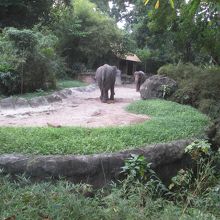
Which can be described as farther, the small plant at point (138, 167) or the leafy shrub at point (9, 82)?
the leafy shrub at point (9, 82)

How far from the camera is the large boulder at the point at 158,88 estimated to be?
1433cm

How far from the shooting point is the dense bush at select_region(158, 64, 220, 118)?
1222cm

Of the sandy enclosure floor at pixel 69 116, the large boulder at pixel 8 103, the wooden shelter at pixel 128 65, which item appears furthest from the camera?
the wooden shelter at pixel 128 65

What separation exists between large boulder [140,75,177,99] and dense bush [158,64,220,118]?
1.02 feet

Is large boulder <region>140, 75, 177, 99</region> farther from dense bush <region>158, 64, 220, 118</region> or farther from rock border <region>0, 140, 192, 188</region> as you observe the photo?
rock border <region>0, 140, 192, 188</region>

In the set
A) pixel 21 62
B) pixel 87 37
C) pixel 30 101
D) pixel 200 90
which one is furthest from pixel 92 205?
pixel 87 37

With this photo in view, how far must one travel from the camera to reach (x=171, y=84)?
1449cm

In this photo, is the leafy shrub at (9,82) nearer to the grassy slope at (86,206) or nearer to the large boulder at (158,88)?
the large boulder at (158,88)

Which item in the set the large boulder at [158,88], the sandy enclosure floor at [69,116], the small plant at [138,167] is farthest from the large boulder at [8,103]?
the small plant at [138,167]

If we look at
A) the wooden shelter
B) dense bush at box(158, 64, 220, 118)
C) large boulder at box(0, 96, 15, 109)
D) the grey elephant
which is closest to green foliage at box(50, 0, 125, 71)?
the wooden shelter

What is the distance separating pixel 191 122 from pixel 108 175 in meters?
3.74

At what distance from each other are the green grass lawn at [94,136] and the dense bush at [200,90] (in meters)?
2.31

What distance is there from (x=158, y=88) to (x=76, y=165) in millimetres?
8739

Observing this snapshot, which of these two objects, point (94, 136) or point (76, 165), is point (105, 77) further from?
point (76, 165)
